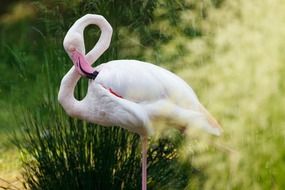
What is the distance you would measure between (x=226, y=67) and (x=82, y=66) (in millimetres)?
409

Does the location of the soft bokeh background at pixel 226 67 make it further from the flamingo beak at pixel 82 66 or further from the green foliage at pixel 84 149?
the flamingo beak at pixel 82 66

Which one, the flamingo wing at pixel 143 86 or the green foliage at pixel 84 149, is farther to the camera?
the green foliage at pixel 84 149

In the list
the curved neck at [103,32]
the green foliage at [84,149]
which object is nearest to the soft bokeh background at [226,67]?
the green foliage at [84,149]

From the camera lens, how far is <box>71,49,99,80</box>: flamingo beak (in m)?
2.22

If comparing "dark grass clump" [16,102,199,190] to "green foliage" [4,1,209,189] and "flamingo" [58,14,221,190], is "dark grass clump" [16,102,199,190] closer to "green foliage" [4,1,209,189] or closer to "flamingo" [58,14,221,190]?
"green foliage" [4,1,209,189]

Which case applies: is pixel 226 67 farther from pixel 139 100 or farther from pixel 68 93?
pixel 68 93

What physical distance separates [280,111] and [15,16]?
13.4 ft

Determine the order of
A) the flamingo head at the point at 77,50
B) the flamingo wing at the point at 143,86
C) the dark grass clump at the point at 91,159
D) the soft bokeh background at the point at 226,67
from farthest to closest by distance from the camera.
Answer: the dark grass clump at the point at 91,159 → the flamingo head at the point at 77,50 → the flamingo wing at the point at 143,86 → the soft bokeh background at the point at 226,67

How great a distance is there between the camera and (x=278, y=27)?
6.63 feet

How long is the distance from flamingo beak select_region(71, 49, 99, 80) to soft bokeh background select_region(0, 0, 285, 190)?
34cm

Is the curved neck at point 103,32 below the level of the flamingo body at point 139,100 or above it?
above

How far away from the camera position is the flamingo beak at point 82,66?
7.27ft

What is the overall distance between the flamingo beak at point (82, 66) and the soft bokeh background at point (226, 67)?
342mm

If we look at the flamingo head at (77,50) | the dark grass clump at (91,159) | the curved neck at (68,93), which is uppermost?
the flamingo head at (77,50)
